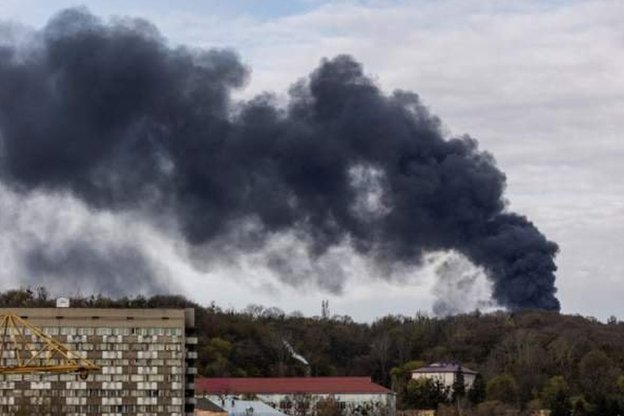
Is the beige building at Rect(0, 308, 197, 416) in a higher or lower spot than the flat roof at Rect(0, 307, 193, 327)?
lower

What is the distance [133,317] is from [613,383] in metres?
74.2

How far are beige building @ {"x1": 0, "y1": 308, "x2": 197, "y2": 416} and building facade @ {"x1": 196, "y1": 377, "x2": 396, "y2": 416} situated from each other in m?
39.8

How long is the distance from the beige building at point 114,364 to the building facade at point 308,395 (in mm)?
39820

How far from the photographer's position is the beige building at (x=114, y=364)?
472 ft

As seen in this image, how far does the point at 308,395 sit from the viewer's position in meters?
194

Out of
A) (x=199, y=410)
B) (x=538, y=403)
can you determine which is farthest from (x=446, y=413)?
(x=199, y=410)

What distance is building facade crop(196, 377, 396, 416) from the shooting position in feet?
620

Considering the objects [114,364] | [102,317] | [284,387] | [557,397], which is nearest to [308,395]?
[284,387]

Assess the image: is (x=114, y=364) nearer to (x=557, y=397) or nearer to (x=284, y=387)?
(x=284, y=387)

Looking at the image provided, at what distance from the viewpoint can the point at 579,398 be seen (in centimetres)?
18112

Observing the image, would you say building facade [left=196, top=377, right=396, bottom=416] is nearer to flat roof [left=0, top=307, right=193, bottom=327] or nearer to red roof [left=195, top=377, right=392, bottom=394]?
red roof [left=195, top=377, right=392, bottom=394]

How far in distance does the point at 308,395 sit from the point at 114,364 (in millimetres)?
52037

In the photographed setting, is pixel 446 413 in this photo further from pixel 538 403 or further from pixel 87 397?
pixel 87 397

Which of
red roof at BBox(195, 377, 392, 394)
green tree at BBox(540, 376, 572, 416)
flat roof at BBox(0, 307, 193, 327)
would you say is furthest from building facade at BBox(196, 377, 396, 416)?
flat roof at BBox(0, 307, 193, 327)
